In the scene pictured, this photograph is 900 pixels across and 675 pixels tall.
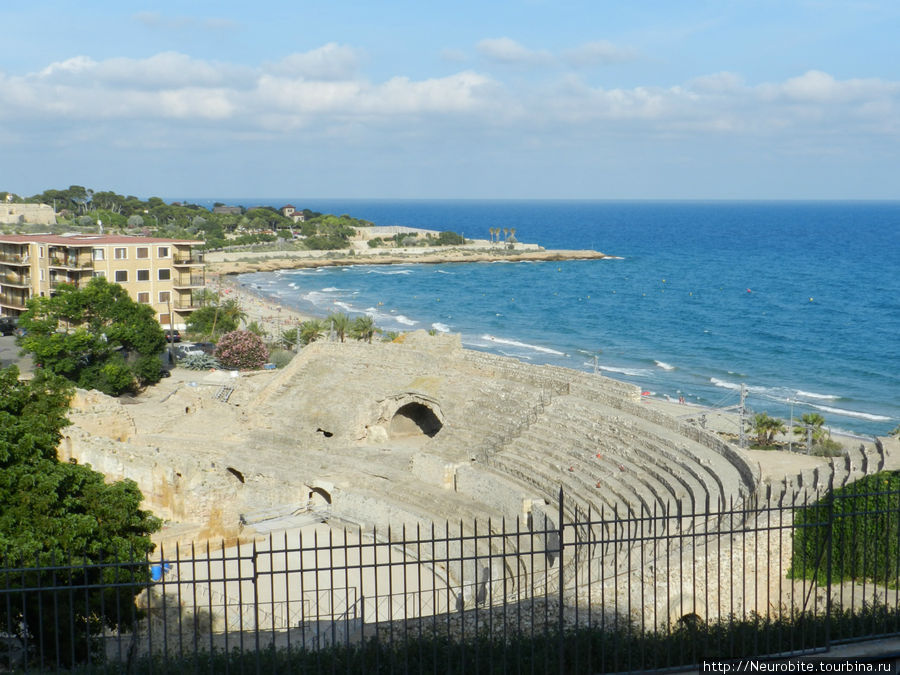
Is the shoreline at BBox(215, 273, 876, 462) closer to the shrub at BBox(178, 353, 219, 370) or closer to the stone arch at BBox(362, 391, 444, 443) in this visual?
the stone arch at BBox(362, 391, 444, 443)

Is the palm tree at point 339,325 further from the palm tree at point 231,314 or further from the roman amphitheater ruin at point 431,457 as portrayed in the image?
the roman amphitheater ruin at point 431,457

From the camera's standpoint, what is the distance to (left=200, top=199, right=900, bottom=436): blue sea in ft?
176

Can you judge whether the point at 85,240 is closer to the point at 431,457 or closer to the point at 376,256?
the point at 431,457

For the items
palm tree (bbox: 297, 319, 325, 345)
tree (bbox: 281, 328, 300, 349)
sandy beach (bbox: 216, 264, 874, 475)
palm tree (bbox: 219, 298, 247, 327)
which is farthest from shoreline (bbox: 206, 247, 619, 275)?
palm tree (bbox: 297, 319, 325, 345)

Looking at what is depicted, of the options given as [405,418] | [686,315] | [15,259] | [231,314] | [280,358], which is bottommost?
[405,418]

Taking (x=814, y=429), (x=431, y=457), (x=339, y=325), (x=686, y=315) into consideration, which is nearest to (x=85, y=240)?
(x=339, y=325)

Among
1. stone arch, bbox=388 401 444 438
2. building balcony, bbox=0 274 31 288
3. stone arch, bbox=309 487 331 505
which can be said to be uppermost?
building balcony, bbox=0 274 31 288

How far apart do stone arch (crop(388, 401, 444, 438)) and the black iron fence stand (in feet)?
29.8

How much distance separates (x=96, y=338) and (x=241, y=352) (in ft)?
24.5

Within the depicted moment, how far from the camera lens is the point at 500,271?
124 m

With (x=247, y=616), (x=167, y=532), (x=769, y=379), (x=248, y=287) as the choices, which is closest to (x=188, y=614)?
(x=247, y=616)

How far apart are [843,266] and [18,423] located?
126964mm

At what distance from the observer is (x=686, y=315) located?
8338 centimetres

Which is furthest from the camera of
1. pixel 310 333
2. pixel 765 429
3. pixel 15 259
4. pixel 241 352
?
pixel 15 259
